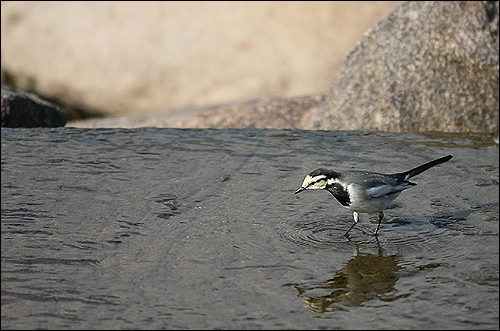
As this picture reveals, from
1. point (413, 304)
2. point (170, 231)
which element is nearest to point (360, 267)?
point (413, 304)

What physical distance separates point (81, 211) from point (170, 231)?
0.75 metres

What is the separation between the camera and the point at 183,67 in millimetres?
12289

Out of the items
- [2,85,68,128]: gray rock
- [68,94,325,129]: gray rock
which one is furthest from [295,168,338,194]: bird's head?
[68,94,325,129]: gray rock

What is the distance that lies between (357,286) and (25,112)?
5.35 meters

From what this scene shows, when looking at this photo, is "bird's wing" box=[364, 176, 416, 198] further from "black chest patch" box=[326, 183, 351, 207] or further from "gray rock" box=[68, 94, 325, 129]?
"gray rock" box=[68, 94, 325, 129]

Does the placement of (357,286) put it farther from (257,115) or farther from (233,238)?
(257,115)

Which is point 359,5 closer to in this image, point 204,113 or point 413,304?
point 204,113

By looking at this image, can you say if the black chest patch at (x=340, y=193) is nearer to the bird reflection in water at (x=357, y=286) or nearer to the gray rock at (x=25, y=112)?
the bird reflection in water at (x=357, y=286)

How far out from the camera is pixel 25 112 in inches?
309

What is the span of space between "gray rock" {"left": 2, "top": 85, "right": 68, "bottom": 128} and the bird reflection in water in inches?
198

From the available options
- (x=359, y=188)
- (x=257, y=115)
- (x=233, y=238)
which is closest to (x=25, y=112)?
(x=257, y=115)

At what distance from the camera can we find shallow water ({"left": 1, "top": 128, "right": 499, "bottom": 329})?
3.39 metres

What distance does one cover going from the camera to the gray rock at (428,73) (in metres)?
7.83

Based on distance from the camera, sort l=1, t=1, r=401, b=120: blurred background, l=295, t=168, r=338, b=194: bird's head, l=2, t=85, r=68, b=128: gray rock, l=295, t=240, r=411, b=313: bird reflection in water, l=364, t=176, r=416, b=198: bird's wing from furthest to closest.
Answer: l=1, t=1, r=401, b=120: blurred background
l=2, t=85, r=68, b=128: gray rock
l=295, t=168, r=338, b=194: bird's head
l=364, t=176, r=416, b=198: bird's wing
l=295, t=240, r=411, b=313: bird reflection in water
